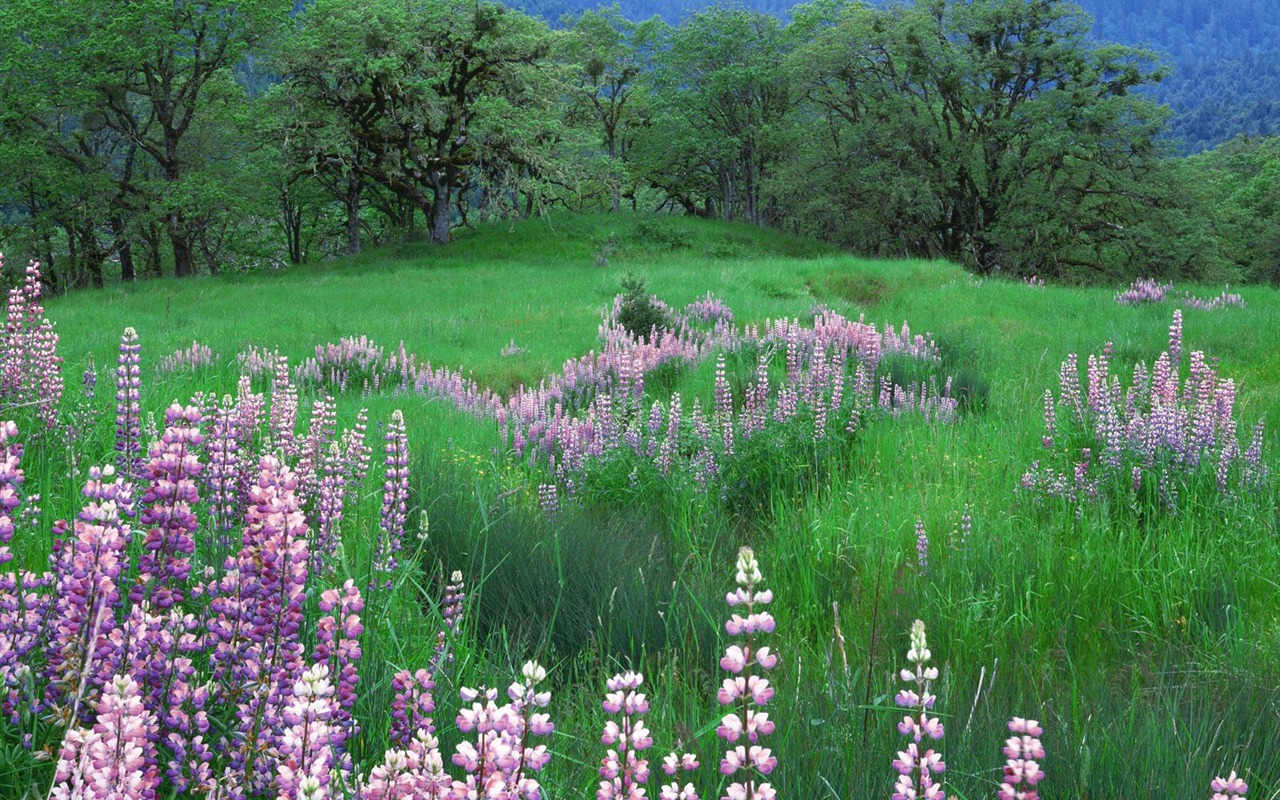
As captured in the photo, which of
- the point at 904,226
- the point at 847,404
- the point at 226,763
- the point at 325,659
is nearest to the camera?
the point at 325,659

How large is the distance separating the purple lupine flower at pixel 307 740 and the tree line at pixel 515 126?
28046mm

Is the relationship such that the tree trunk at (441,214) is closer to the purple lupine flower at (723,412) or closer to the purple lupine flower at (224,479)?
the purple lupine flower at (723,412)

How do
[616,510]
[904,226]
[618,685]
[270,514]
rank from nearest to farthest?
1. [618,685]
2. [270,514]
3. [616,510]
4. [904,226]

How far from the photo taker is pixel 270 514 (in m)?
1.60

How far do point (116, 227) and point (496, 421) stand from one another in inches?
1269

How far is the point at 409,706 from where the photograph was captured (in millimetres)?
1760


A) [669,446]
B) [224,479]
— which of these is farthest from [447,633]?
[669,446]

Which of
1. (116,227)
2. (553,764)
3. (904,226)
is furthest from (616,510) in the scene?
(116,227)

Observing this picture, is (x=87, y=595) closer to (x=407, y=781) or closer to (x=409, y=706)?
(x=409, y=706)

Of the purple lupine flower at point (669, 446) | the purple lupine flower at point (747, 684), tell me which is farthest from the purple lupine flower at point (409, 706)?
the purple lupine flower at point (669, 446)

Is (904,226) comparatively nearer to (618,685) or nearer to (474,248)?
(474,248)

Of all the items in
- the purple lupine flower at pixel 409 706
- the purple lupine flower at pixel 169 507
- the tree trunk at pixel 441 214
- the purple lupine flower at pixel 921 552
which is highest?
the tree trunk at pixel 441 214

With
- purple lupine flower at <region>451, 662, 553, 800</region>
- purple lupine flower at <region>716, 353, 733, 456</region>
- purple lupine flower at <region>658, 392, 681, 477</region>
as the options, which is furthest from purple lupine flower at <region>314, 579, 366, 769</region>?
purple lupine flower at <region>716, 353, 733, 456</region>

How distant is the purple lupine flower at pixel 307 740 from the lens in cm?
130
